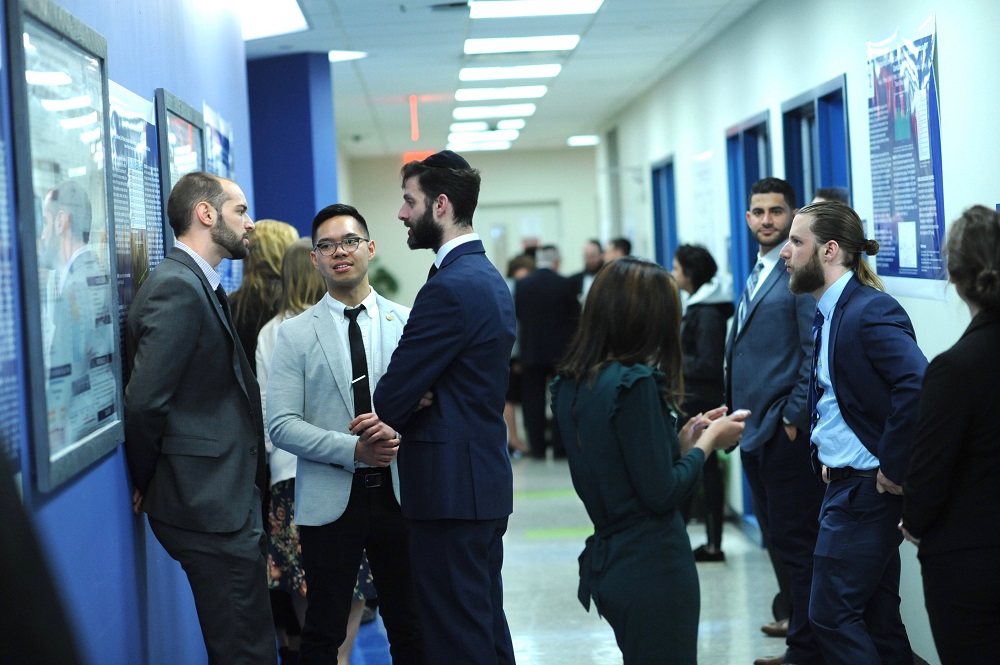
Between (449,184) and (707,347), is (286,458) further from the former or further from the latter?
(707,347)

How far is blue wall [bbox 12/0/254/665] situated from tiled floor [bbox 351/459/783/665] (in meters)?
1.54

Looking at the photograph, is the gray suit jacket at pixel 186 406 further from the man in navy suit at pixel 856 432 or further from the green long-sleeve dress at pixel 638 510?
the man in navy suit at pixel 856 432

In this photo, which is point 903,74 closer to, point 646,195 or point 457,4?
point 457,4

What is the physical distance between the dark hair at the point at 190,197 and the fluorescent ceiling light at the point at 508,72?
21.6ft

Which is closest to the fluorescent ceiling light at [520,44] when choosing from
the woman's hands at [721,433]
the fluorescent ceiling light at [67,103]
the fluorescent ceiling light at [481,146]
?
the fluorescent ceiling light at [67,103]

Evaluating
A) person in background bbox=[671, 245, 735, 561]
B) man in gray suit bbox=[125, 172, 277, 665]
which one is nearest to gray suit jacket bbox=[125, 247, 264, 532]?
man in gray suit bbox=[125, 172, 277, 665]

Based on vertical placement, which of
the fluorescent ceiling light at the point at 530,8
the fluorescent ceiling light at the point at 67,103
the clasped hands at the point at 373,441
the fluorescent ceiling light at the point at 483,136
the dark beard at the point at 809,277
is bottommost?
the clasped hands at the point at 373,441

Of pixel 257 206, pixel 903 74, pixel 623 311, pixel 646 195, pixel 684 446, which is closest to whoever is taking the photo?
pixel 623 311

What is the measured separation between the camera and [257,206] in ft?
28.0

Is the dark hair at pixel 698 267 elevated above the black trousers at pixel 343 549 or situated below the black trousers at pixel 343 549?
above

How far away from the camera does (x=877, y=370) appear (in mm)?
3135

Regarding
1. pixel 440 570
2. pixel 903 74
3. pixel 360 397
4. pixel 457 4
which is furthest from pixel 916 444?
pixel 457 4

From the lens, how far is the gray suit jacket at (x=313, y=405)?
128 inches

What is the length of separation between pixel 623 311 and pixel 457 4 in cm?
473
